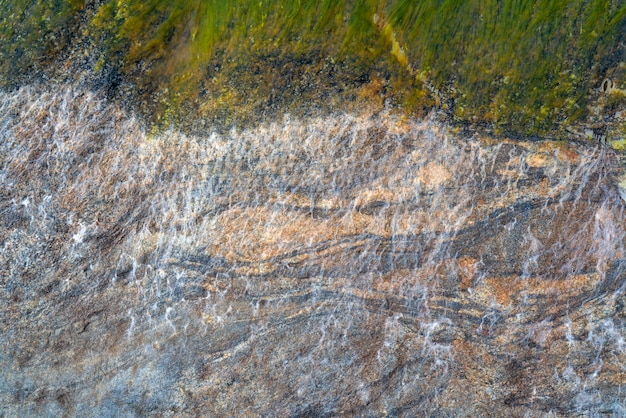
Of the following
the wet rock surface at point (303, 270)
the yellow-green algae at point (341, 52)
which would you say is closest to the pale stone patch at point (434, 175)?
the wet rock surface at point (303, 270)

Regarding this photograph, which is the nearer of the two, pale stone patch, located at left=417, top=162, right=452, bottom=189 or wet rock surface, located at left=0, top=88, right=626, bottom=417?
wet rock surface, located at left=0, top=88, right=626, bottom=417

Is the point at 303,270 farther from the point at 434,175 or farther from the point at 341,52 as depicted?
the point at 341,52

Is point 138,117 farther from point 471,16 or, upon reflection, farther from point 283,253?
point 471,16

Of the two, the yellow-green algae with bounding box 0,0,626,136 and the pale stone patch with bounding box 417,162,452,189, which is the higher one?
the yellow-green algae with bounding box 0,0,626,136

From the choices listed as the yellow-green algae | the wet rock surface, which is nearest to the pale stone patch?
the wet rock surface

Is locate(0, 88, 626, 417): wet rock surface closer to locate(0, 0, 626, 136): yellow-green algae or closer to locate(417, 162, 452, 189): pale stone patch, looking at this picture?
locate(417, 162, 452, 189): pale stone patch

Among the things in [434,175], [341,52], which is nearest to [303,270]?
[434,175]

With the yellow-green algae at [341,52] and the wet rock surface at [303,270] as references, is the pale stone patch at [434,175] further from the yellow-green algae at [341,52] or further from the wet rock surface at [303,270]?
the yellow-green algae at [341,52]

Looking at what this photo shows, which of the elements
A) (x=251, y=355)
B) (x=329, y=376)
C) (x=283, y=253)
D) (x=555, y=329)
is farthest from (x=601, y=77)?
(x=251, y=355)
